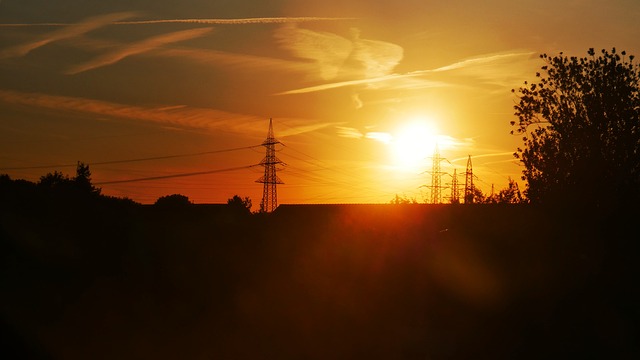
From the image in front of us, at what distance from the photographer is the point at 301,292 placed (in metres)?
22.0

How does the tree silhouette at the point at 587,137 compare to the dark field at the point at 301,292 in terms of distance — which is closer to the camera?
the dark field at the point at 301,292

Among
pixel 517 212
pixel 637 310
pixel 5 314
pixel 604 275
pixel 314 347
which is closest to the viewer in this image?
pixel 5 314

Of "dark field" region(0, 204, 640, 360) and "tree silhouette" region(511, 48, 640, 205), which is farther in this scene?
"tree silhouette" region(511, 48, 640, 205)

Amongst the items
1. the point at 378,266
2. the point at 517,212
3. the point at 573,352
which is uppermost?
the point at 517,212

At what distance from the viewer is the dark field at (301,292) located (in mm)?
16656

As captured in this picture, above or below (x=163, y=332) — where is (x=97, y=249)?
above

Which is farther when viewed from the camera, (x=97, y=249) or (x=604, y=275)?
(x=604, y=275)

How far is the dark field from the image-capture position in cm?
1666

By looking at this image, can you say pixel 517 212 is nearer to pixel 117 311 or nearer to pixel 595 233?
pixel 595 233

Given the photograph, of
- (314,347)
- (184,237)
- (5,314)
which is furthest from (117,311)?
(184,237)

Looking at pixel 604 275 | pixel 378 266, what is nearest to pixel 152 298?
pixel 378 266

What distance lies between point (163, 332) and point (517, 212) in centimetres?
2563

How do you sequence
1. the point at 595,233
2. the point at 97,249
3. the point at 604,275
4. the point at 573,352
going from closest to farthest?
the point at 573,352
the point at 97,249
the point at 604,275
the point at 595,233

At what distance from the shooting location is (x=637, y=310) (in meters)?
24.1
